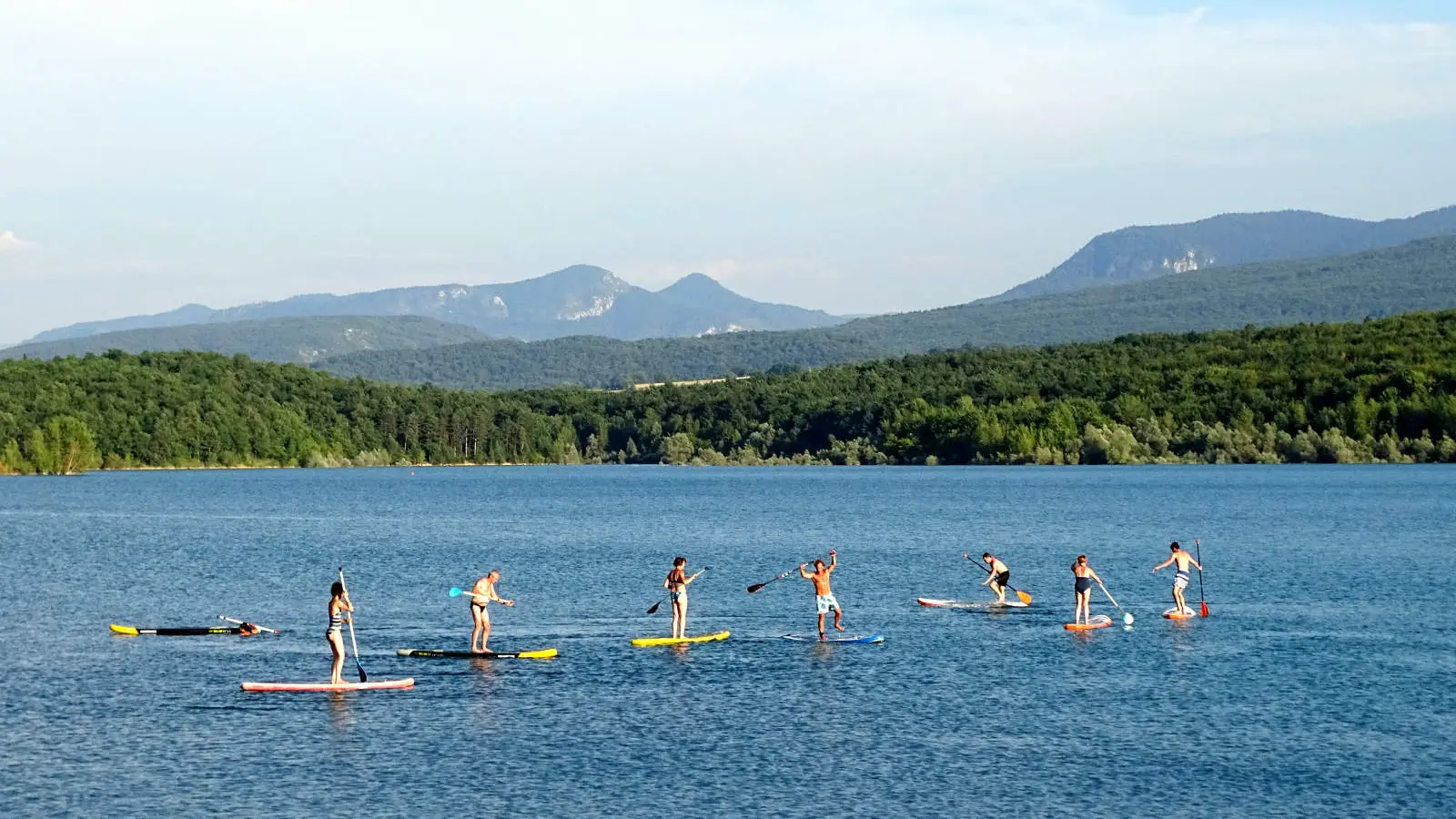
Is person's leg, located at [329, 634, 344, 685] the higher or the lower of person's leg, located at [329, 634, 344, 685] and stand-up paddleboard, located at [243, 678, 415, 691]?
the higher

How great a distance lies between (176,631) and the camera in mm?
45094

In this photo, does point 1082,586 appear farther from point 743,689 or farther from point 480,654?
point 480,654

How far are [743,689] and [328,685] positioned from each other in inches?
347

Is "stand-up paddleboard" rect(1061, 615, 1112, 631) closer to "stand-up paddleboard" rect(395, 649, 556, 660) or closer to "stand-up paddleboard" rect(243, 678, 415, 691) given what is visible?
"stand-up paddleboard" rect(395, 649, 556, 660)

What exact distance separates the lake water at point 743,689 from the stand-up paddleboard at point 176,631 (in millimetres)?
289

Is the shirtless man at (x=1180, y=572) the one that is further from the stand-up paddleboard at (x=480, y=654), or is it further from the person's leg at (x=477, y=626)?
the person's leg at (x=477, y=626)

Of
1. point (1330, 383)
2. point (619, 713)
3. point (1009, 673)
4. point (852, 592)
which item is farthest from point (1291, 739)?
point (1330, 383)

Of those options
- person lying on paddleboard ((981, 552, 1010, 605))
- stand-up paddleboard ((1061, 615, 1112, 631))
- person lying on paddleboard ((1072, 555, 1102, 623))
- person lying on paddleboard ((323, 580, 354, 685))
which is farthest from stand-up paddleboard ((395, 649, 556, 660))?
person lying on paddleboard ((981, 552, 1010, 605))

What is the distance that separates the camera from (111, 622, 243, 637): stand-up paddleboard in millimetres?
44938

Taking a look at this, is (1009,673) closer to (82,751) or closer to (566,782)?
(566,782)

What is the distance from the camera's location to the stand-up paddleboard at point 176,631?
44.9m

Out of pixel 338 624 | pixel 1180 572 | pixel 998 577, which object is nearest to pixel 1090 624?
pixel 1180 572

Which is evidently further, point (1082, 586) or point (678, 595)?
point (1082, 586)

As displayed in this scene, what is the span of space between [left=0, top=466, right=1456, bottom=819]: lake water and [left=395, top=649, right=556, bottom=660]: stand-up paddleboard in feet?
1.01
